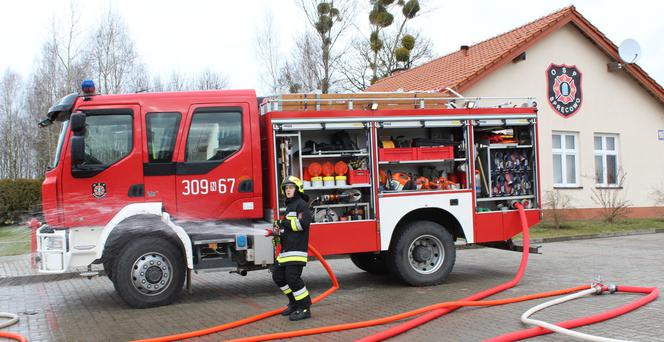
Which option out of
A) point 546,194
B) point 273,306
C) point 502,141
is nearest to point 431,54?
point 546,194

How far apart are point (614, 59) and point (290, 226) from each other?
59.1 ft

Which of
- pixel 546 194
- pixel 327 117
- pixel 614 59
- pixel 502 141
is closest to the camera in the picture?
pixel 327 117

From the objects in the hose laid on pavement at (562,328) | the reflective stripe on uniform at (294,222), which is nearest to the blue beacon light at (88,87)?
the reflective stripe on uniform at (294,222)

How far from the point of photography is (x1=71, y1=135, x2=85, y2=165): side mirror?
25.3 feet

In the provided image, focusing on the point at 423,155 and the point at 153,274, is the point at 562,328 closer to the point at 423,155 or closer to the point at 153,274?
the point at 423,155

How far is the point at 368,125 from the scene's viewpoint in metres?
8.97

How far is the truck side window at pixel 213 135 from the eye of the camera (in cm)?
826

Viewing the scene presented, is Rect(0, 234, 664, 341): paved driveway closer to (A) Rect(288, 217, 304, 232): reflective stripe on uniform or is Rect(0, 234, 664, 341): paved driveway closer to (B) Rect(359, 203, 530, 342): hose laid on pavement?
(B) Rect(359, 203, 530, 342): hose laid on pavement

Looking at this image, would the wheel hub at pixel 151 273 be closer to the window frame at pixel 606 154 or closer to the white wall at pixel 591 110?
the white wall at pixel 591 110

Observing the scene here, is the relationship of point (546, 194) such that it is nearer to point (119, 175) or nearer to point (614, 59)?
point (614, 59)

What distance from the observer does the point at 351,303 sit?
8125mm

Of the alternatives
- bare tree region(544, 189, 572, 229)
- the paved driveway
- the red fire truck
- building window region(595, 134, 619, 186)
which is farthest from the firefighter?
building window region(595, 134, 619, 186)

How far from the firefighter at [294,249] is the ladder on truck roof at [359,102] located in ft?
6.26

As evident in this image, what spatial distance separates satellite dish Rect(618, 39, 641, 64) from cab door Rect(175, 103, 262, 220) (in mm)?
16638
